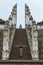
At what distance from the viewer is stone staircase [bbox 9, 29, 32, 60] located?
2202 cm

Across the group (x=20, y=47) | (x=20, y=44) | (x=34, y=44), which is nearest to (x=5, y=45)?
(x=20, y=44)

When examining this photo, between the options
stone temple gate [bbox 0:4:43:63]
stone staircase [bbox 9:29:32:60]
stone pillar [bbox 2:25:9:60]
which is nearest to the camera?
stone staircase [bbox 9:29:32:60]

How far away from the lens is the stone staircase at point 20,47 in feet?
72.2

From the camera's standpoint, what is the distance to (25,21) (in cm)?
3816

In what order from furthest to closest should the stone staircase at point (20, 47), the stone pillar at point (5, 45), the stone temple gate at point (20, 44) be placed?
1. the stone pillar at point (5, 45)
2. the stone temple gate at point (20, 44)
3. the stone staircase at point (20, 47)

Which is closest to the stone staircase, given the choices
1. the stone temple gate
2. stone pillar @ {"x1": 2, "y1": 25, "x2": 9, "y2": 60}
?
the stone temple gate

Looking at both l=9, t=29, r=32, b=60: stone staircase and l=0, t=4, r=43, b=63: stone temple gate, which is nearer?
l=9, t=29, r=32, b=60: stone staircase

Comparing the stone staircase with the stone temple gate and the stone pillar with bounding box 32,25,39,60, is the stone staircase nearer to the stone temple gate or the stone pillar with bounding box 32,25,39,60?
the stone temple gate

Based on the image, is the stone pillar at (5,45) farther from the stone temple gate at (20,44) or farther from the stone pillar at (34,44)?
the stone pillar at (34,44)

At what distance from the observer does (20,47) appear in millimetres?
21891

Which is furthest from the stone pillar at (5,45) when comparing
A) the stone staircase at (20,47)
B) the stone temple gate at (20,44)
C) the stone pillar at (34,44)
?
the stone pillar at (34,44)

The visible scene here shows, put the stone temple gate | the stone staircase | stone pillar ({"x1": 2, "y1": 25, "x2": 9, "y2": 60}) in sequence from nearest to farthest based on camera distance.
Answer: the stone staircase < the stone temple gate < stone pillar ({"x1": 2, "y1": 25, "x2": 9, "y2": 60})

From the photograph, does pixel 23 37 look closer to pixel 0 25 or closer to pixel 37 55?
pixel 0 25

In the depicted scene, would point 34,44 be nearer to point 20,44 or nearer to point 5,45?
point 20,44
